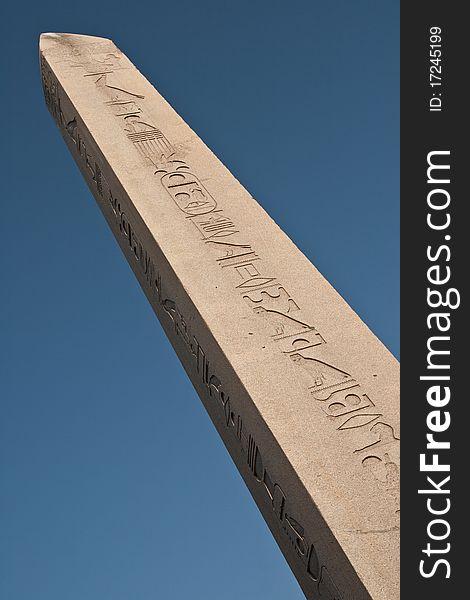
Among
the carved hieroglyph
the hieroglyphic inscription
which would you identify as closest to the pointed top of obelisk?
the hieroglyphic inscription

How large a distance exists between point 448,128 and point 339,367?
1.25 metres

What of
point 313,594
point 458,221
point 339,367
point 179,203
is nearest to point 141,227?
point 179,203

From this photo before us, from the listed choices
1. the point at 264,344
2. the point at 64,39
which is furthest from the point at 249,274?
the point at 64,39

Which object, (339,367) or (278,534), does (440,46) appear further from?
(278,534)

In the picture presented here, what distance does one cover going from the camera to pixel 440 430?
4012mm

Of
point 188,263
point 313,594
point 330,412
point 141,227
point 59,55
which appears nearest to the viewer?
point 313,594

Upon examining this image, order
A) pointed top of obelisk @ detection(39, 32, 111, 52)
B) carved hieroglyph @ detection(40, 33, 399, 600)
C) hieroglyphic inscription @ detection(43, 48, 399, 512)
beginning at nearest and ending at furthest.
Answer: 1. carved hieroglyph @ detection(40, 33, 399, 600)
2. hieroglyphic inscription @ detection(43, 48, 399, 512)
3. pointed top of obelisk @ detection(39, 32, 111, 52)

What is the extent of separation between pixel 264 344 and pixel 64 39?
4.83 metres

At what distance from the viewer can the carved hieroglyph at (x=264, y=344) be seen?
408 cm

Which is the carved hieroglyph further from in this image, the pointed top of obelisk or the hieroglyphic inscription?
the pointed top of obelisk

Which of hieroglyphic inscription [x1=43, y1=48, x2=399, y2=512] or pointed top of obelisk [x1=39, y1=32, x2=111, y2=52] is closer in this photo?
hieroglyphic inscription [x1=43, y1=48, x2=399, y2=512]

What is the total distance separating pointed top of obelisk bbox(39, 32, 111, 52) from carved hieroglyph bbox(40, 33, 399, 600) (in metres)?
1.14

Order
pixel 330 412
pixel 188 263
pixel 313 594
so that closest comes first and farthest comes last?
pixel 313 594, pixel 330 412, pixel 188 263

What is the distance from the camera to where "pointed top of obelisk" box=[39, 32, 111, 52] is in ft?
28.3
